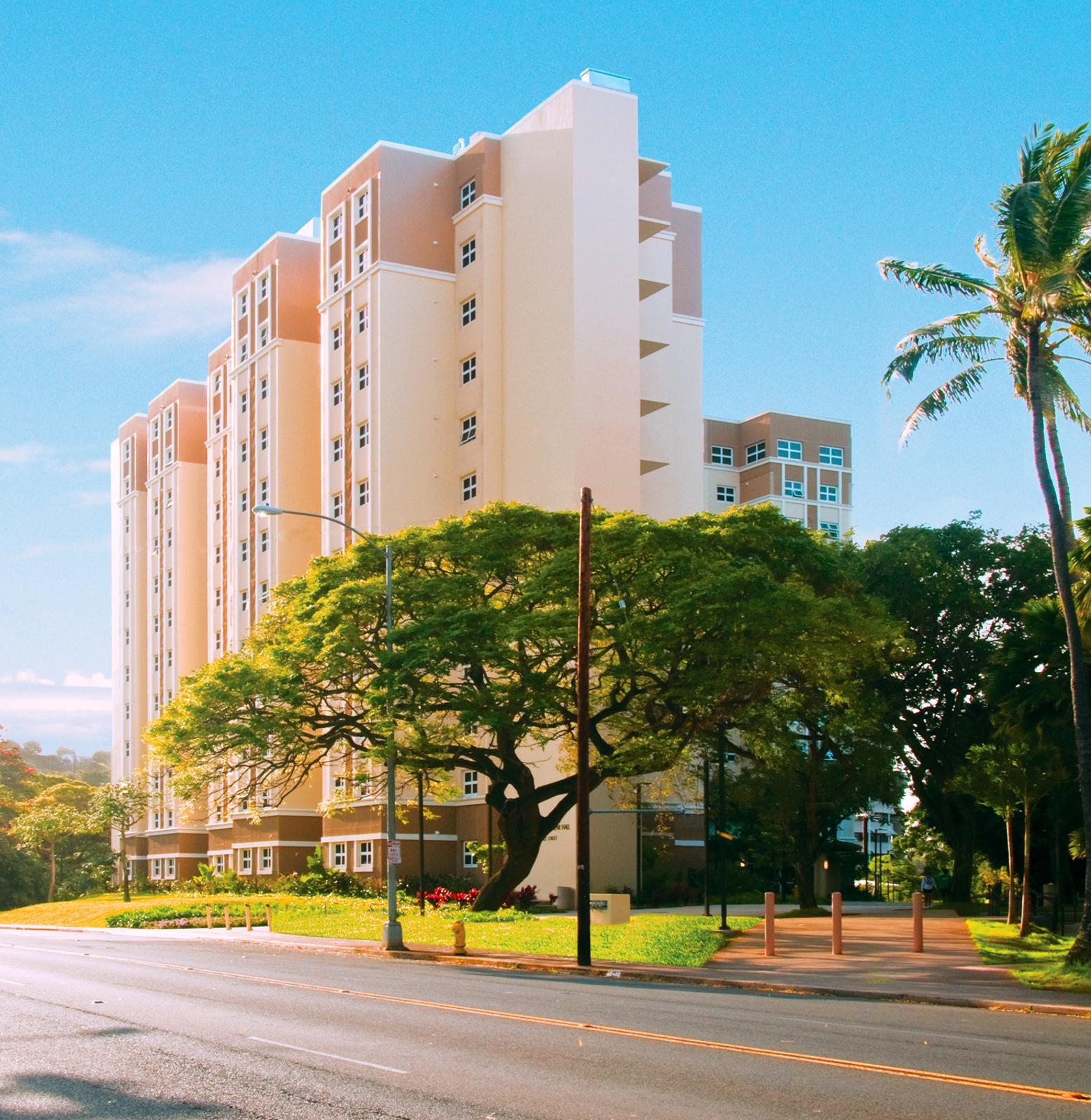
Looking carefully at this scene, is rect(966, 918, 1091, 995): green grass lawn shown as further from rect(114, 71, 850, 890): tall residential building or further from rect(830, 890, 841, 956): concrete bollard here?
rect(114, 71, 850, 890): tall residential building

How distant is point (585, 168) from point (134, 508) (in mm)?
51735

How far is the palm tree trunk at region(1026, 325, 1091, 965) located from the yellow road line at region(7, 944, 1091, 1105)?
11.2m

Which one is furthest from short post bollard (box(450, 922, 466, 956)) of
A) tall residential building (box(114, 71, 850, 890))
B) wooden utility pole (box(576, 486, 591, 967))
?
tall residential building (box(114, 71, 850, 890))

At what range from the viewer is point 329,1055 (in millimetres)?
13742

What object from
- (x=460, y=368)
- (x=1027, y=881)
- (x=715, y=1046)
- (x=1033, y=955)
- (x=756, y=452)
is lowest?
(x=1033, y=955)

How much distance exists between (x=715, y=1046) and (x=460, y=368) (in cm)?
5027

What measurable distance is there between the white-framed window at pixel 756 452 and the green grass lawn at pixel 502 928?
4423 cm

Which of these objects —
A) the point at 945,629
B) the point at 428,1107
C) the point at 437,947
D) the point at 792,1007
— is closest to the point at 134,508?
the point at 945,629

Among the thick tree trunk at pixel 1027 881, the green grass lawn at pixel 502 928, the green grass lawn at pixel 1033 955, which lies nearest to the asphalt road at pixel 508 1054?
the green grass lawn at pixel 1033 955

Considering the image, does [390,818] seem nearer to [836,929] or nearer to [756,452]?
[836,929]

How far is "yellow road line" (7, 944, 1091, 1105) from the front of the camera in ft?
37.6

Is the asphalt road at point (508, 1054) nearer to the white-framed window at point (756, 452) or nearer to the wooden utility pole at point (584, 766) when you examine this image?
the wooden utility pole at point (584, 766)

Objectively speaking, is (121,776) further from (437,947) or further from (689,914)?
(437,947)

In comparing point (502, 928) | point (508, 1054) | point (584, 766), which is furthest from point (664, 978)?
point (502, 928)
